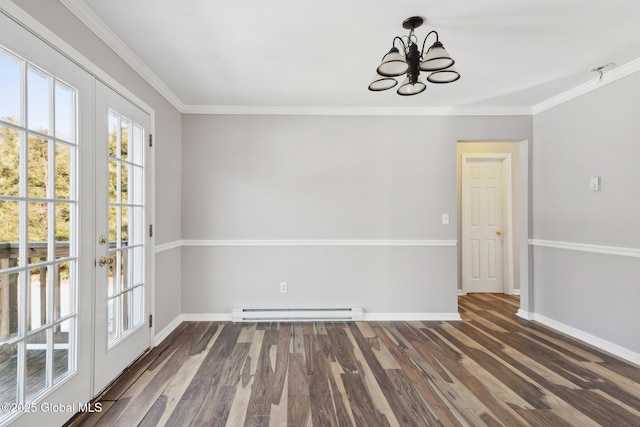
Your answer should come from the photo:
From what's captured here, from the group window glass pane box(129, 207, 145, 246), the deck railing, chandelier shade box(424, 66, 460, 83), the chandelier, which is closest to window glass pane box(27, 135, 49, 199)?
the deck railing

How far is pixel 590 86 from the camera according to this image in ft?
9.55

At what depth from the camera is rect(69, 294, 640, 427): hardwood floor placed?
1845 millimetres

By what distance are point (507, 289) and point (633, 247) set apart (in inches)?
91.8

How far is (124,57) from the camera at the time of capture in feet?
7.66

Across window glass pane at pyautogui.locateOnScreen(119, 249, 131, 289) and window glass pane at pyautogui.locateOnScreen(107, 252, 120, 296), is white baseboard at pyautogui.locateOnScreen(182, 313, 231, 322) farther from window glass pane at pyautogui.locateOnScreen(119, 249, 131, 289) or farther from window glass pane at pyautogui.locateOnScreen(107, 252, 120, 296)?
window glass pane at pyautogui.locateOnScreen(107, 252, 120, 296)

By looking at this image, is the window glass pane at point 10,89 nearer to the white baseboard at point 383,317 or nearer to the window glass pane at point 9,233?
the window glass pane at point 9,233

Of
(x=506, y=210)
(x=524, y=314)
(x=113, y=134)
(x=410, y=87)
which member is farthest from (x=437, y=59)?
(x=506, y=210)

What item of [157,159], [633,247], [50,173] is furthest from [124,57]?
[633,247]

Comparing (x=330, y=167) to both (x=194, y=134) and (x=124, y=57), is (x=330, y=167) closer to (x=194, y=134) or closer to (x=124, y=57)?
(x=194, y=134)

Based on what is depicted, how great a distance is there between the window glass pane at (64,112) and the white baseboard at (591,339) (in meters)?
4.41

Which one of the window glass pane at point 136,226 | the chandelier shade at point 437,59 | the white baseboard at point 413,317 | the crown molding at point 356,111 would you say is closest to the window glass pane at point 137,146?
the window glass pane at point 136,226

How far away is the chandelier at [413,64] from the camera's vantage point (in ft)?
6.02

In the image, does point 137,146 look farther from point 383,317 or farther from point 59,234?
point 383,317

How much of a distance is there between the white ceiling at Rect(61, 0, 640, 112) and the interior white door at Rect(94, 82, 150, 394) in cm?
49
